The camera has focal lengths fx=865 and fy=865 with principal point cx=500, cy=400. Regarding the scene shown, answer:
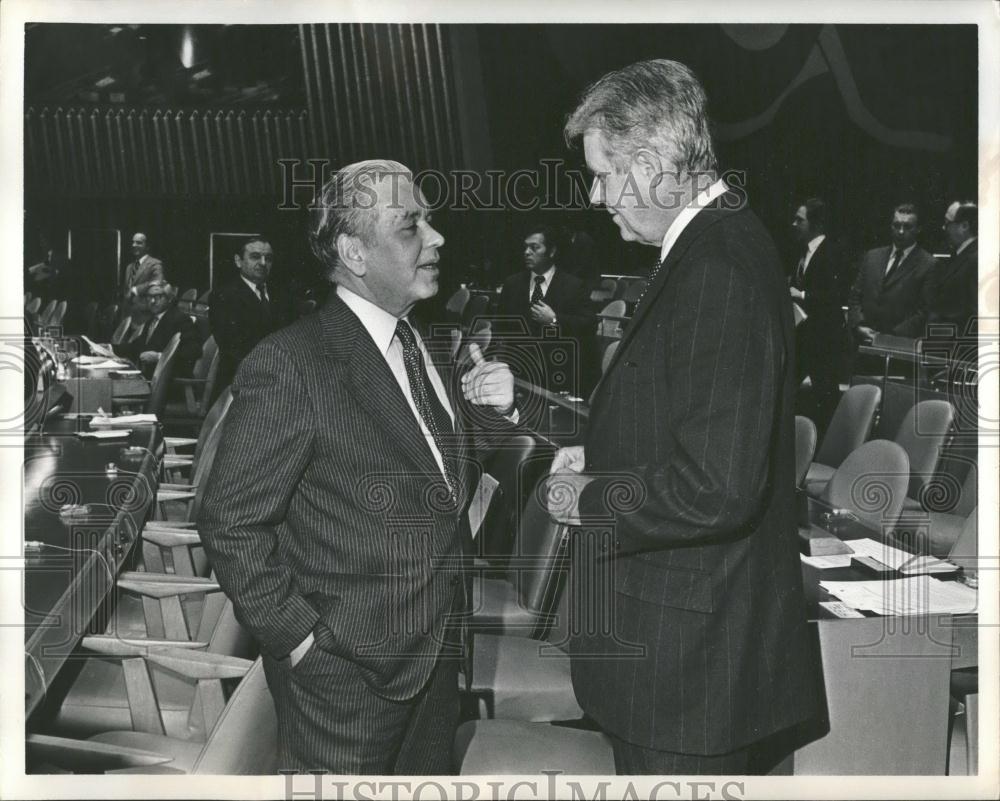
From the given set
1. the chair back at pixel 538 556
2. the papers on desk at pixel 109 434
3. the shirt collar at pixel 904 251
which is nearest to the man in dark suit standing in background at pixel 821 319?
the shirt collar at pixel 904 251

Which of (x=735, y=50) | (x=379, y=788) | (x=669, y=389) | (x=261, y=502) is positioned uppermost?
(x=735, y=50)

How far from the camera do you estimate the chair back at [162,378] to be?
2496mm

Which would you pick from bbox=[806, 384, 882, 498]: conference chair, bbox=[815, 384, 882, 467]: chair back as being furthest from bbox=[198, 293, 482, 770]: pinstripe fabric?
bbox=[815, 384, 882, 467]: chair back

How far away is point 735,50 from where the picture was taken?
221 cm

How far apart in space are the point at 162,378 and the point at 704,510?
1.95 metres

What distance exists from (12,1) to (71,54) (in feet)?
0.52

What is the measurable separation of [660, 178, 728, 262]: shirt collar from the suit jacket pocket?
54cm

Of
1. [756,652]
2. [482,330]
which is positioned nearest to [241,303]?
[482,330]

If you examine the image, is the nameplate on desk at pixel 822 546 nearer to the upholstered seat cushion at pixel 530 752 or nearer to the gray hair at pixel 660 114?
the upholstered seat cushion at pixel 530 752

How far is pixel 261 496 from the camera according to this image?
1.56 meters

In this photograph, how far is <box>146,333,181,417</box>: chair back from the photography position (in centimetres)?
250

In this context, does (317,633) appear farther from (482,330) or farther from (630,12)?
(630,12)

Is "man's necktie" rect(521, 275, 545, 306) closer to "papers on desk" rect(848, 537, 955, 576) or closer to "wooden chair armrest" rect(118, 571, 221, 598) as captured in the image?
"papers on desk" rect(848, 537, 955, 576)

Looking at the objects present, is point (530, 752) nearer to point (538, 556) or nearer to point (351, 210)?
point (538, 556)
